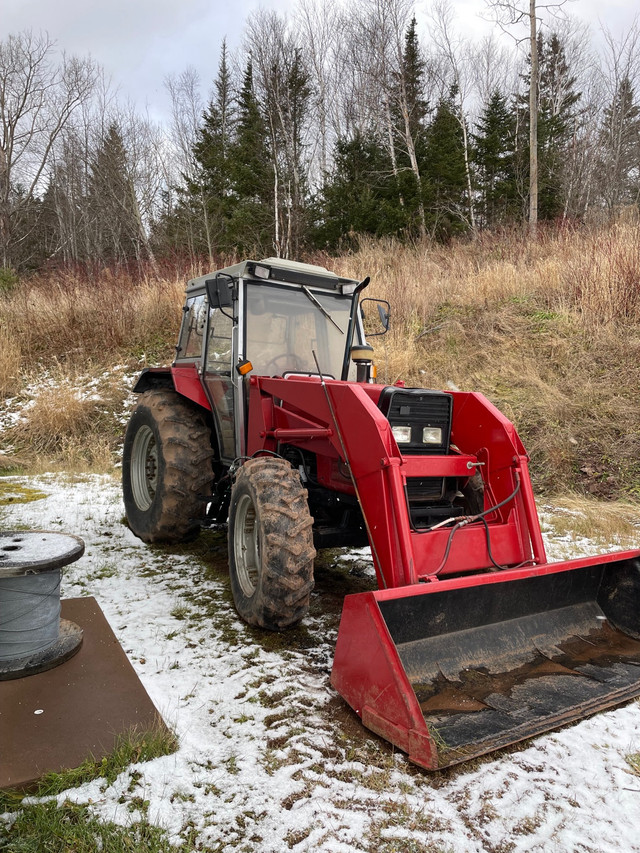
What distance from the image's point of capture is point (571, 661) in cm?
282

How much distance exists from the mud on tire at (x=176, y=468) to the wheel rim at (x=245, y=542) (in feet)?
3.32

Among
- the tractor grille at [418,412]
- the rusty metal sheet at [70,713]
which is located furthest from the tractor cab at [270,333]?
the rusty metal sheet at [70,713]

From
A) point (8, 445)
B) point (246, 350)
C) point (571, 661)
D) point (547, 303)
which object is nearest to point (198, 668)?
point (571, 661)

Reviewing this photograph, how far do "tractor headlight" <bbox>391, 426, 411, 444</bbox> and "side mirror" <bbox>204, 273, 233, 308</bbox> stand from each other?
1565 millimetres

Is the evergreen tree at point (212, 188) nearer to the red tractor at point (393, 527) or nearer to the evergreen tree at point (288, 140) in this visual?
the evergreen tree at point (288, 140)

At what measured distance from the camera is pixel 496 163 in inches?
789

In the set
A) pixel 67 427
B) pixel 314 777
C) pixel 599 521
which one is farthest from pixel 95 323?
pixel 314 777

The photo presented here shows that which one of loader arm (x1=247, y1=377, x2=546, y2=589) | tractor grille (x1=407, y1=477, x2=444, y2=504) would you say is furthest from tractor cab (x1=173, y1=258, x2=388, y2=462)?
tractor grille (x1=407, y1=477, x2=444, y2=504)

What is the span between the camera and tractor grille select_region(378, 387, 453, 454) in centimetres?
332

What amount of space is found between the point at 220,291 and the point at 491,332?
635 cm

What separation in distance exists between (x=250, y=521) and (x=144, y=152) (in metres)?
25.1

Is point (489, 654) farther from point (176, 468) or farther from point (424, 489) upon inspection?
point (176, 468)

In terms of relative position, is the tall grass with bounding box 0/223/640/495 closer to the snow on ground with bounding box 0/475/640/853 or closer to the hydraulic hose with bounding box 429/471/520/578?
the hydraulic hose with bounding box 429/471/520/578

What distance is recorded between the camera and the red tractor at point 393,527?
8.03 ft
